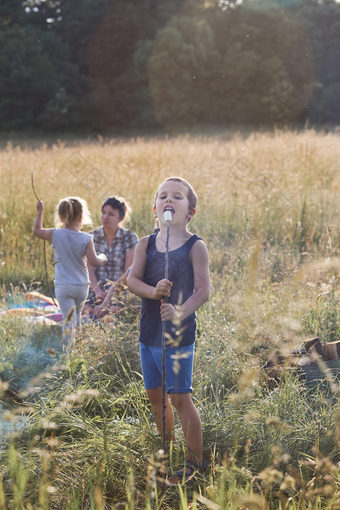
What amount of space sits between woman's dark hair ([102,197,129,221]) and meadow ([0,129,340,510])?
912 millimetres

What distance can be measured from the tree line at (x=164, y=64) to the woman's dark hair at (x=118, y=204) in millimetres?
27065

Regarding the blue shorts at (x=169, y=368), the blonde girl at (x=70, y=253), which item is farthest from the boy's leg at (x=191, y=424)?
the blonde girl at (x=70, y=253)

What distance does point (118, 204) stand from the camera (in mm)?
4703

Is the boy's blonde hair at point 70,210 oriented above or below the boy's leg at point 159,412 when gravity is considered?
above

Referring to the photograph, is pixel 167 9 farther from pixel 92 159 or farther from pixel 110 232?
pixel 110 232

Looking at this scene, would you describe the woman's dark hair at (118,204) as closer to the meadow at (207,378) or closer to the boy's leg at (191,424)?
the meadow at (207,378)

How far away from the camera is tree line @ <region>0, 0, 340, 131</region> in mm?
31828

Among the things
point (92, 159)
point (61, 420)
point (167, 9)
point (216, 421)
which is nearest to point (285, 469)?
point (216, 421)

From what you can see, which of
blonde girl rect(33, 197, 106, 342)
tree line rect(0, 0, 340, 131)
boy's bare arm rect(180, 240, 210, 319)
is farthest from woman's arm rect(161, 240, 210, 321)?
tree line rect(0, 0, 340, 131)

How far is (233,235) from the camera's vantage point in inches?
247

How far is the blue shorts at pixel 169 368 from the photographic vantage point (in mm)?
2160

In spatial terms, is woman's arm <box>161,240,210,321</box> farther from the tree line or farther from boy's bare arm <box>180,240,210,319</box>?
the tree line

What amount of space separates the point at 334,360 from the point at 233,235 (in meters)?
3.38

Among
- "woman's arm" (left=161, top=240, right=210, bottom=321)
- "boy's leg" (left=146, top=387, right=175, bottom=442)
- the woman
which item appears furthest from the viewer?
the woman
